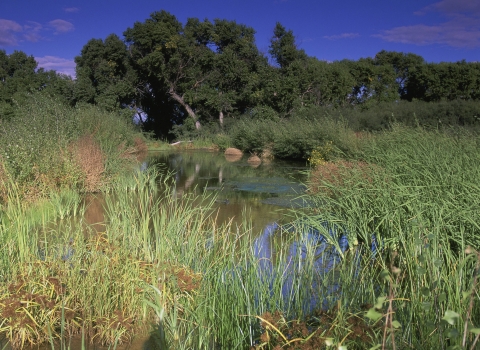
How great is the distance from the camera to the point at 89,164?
9.62 meters

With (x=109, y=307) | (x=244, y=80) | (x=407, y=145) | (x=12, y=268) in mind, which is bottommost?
(x=109, y=307)

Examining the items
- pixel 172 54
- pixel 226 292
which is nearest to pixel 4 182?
pixel 226 292

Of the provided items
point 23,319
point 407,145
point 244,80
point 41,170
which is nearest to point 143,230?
point 23,319

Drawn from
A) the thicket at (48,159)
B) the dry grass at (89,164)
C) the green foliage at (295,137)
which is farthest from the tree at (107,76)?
the dry grass at (89,164)

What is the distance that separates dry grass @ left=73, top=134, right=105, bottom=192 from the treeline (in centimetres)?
2057

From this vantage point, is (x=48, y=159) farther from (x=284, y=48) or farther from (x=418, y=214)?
(x=284, y=48)

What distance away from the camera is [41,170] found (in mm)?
8133

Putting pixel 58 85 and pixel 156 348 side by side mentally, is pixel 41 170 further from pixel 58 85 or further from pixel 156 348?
pixel 58 85

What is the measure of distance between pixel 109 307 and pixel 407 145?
592 cm

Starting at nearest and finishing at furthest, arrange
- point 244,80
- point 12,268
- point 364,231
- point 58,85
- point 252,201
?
point 12,268, point 364,231, point 252,201, point 244,80, point 58,85

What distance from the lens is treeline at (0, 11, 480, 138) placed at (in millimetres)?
30953

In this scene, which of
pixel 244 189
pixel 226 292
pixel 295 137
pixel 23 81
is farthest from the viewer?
pixel 23 81

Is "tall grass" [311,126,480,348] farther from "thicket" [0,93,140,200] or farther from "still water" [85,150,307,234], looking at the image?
"thicket" [0,93,140,200]

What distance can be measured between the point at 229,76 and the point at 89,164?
2273cm
